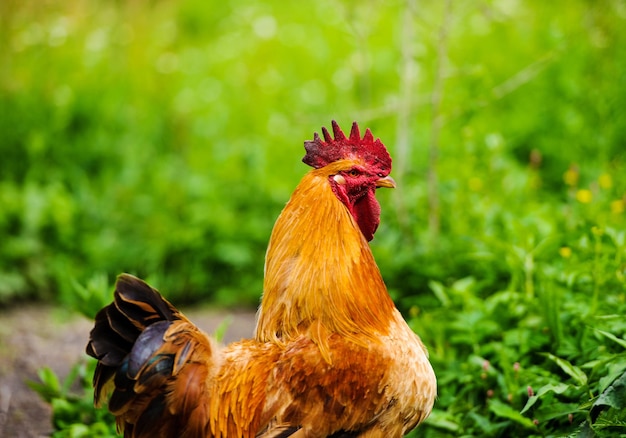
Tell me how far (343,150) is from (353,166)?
9 centimetres

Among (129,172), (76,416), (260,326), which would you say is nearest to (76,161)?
(129,172)

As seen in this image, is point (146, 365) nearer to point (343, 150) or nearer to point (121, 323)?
point (121, 323)

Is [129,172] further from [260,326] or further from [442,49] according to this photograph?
[260,326]

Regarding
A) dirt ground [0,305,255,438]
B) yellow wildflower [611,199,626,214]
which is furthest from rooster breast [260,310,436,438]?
yellow wildflower [611,199,626,214]

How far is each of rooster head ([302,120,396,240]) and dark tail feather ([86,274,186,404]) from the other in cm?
86

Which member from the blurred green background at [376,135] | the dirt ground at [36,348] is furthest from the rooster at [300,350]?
the dirt ground at [36,348]

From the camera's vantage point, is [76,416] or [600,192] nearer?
[76,416]

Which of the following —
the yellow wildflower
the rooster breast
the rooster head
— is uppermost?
the rooster head

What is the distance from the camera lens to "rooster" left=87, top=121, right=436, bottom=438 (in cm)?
274

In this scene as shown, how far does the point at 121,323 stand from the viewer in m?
2.74

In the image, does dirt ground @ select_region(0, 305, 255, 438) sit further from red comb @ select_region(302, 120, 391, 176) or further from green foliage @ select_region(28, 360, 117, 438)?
red comb @ select_region(302, 120, 391, 176)

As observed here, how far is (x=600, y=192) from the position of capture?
5152mm

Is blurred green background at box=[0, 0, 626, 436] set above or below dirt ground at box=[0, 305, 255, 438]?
above

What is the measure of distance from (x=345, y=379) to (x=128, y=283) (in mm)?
903
